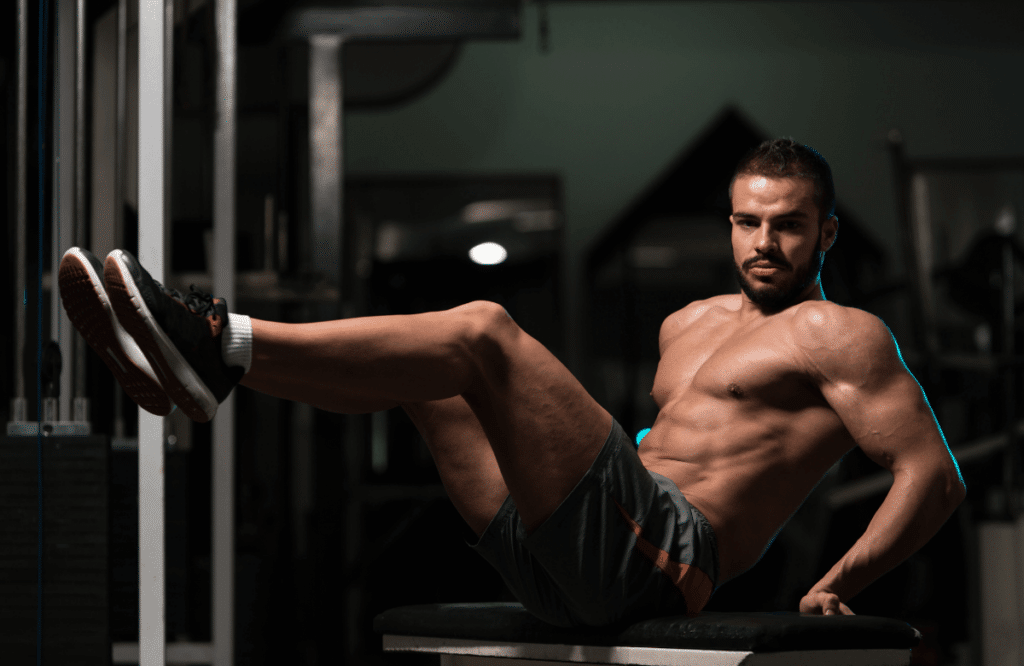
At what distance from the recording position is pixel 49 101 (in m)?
1.82

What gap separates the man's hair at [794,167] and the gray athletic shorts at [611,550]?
1.47ft

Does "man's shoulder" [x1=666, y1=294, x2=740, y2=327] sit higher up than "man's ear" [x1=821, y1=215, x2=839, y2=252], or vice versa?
"man's ear" [x1=821, y1=215, x2=839, y2=252]

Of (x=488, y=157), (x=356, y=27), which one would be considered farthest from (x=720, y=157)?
(x=356, y=27)

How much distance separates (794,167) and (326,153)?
1383mm

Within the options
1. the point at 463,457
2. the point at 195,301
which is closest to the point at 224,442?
the point at 463,457

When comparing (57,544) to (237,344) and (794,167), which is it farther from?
(794,167)

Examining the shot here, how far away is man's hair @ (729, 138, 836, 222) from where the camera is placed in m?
1.39

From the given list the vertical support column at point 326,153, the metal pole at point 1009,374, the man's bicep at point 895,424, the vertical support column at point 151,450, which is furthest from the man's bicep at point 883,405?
the metal pole at point 1009,374

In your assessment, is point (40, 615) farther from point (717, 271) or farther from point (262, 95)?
point (717, 271)

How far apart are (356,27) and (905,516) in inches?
73.9

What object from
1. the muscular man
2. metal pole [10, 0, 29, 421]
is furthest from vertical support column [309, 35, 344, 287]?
the muscular man

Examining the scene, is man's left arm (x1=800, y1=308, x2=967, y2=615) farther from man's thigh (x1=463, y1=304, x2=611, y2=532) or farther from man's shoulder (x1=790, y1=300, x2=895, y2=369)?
man's thigh (x1=463, y1=304, x2=611, y2=532)

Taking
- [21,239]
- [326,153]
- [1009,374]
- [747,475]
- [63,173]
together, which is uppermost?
[326,153]

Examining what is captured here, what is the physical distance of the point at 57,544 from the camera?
1407mm
